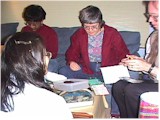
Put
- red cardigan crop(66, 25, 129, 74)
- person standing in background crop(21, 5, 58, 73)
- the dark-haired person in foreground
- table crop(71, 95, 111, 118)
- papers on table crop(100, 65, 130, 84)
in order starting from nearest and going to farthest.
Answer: the dark-haired person in foreground < table crop(71, 95, 111, 118) < papers on table crop(100, 65, 130, 84) < red cardigan crop(66, 25, 129, 74) < person standing in background crop(21, 5, 58, 73)

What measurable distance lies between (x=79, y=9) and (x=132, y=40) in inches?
29.7

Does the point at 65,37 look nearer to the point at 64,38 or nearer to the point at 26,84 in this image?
the point at 64,38

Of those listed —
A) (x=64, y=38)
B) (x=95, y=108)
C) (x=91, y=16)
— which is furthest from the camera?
(x=64, y=38)

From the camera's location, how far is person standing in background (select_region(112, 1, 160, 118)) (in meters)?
1.63

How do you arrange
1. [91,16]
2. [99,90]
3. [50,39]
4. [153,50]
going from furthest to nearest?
[50,39]
[91,16]
[153,50]
[99,90]

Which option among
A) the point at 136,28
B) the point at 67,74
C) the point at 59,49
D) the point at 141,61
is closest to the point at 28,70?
the point at 141,61

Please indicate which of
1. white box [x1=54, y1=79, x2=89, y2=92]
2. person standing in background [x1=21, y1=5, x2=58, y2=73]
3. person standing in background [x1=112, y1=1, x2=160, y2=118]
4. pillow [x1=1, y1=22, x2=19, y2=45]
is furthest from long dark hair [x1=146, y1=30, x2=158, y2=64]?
pillow [x1=1, y1=22, x2=19, y2=45]

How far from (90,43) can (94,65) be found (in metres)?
0.21

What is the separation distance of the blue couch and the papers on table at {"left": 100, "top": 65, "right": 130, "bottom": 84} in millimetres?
671

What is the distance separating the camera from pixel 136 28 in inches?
111

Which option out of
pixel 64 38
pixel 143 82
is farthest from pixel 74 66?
pixel 143 82

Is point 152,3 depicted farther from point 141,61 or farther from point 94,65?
point 94,65

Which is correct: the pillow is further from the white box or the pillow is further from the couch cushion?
the white box

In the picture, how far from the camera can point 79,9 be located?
2932mm
